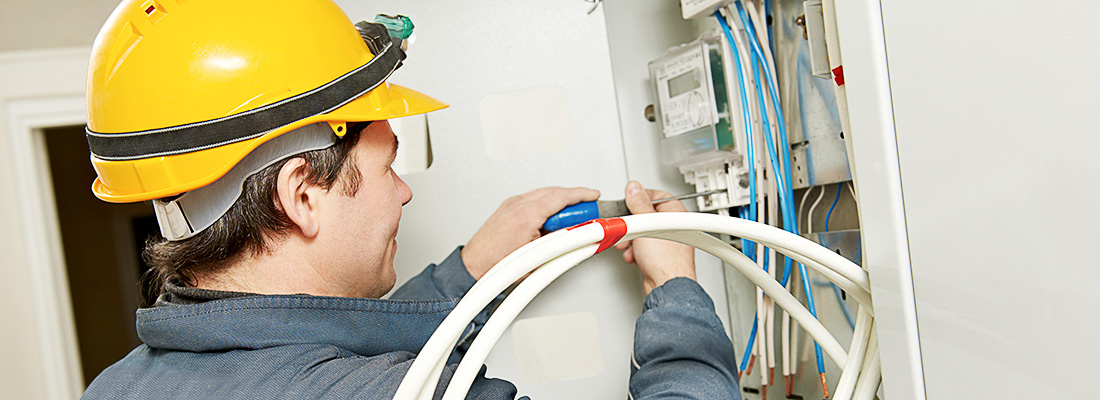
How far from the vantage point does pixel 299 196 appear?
840mm

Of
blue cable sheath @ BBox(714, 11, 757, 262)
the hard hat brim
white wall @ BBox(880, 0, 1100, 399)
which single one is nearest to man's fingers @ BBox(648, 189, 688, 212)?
blue cable sheath @ BBox(714, 11, 757, 262)

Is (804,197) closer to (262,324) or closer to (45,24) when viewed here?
(262,324)

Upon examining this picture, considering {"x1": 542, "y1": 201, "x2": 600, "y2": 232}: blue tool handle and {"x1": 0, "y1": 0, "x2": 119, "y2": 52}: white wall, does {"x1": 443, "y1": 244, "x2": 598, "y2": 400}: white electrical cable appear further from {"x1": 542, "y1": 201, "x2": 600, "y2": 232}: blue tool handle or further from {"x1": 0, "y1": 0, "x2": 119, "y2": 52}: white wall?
{"x1": 0, "y1": 0, "x2": 119, "y2": 52}: white wall

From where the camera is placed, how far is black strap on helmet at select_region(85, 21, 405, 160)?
2.53 feet

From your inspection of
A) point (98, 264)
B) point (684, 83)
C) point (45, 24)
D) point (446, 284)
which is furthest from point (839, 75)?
point (98, 264)

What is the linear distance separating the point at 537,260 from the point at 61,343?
1.94m

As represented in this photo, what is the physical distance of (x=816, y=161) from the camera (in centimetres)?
97

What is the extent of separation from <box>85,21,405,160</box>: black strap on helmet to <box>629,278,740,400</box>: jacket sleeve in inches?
17.9

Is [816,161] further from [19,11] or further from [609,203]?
[19,11]

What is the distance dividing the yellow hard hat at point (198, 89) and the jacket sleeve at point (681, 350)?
17.1 inches

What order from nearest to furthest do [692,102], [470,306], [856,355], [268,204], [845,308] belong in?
1. [470,306]
2. [856,355]
3. [268,204]
4. [845,308]
5. [692,102]

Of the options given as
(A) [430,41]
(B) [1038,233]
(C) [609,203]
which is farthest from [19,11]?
(B) [1038,233]

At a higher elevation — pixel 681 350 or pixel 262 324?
pixel 262 324

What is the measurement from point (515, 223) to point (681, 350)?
0.36 meters
